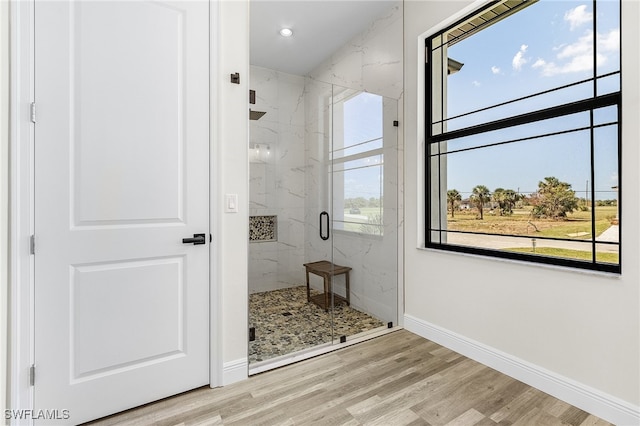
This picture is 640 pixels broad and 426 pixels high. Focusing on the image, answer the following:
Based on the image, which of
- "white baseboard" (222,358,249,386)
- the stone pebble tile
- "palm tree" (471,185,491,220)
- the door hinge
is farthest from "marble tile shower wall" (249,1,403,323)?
the door hinge

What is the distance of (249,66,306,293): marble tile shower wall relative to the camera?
2945 mm

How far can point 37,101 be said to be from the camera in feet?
4.97

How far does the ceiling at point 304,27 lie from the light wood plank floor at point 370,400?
263 cm

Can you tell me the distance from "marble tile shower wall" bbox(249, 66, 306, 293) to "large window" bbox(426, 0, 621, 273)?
1258mm

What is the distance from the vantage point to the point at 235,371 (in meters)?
2.00

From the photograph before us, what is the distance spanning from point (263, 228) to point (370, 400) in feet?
5.62

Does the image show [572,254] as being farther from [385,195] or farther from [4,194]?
[4,194]

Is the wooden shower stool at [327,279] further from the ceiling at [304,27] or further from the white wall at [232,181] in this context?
the ceiling at [304,27]

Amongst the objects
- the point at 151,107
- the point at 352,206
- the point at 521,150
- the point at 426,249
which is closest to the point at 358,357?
the point at 426,249

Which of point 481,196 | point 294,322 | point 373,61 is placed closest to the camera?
point 481,196

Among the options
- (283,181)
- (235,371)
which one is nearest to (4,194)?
(235,371)

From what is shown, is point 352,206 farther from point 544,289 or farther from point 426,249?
point 544,289

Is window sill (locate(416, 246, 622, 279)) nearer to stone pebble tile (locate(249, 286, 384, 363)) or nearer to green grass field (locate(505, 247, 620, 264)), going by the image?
green grass field (locate(505, 247, 620, 264))

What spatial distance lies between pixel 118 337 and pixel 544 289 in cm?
252
